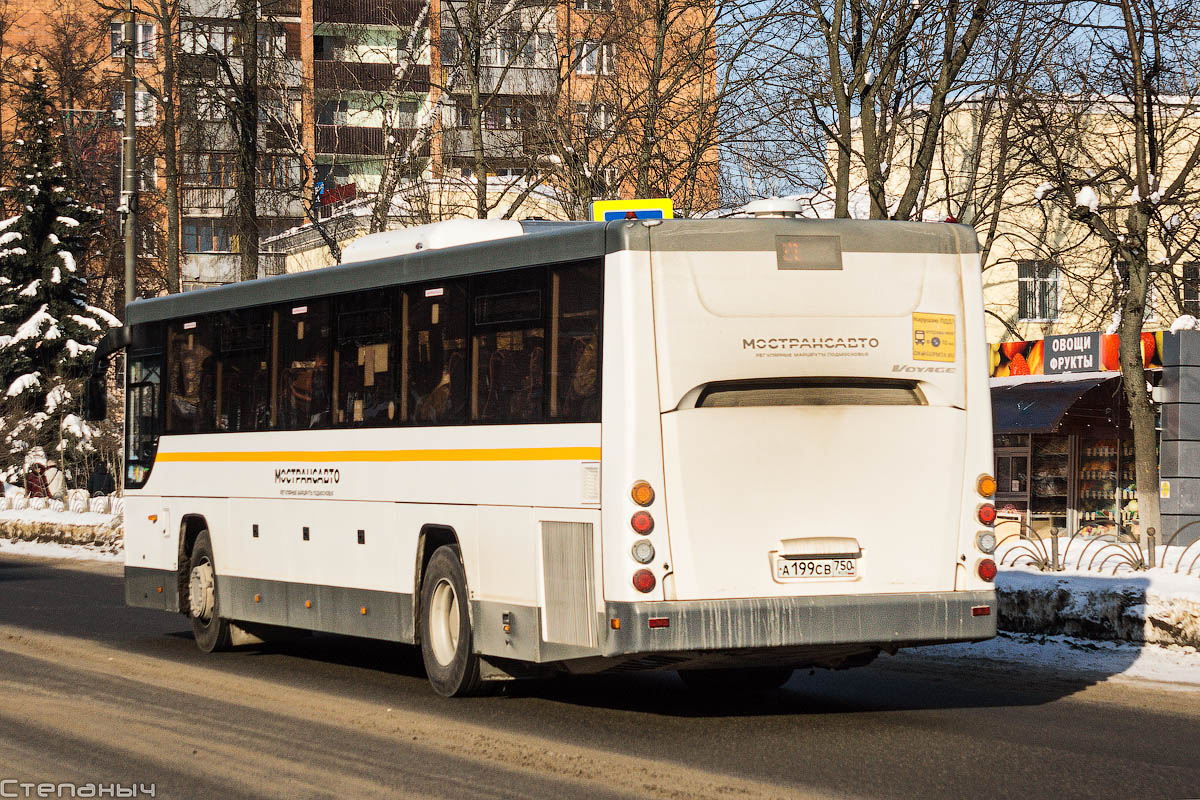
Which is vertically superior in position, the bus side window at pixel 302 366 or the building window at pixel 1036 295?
the building window at pixel 1036 295

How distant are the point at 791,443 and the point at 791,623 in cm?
106

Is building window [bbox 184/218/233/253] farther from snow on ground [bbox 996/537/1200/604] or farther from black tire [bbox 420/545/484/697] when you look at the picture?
black tire [bbox 420/545/484/697]

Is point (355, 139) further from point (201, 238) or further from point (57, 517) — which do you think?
point (57, 517)

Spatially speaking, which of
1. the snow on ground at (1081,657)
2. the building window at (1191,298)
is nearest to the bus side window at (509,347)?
the snow on ground at (1081,657)

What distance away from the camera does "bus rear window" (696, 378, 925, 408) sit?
10.3 m

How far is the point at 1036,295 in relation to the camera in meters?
40.0

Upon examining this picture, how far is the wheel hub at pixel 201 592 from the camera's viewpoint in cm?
1577

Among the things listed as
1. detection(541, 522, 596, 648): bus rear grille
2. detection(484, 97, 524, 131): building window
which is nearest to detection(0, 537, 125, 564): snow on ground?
detection(484, 97, 524, 131): building window

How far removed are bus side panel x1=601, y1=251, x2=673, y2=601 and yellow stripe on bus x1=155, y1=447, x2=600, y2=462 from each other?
278mm

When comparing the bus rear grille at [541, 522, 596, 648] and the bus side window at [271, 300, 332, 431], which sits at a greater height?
the bus side window at [271, 300, 332, 431]

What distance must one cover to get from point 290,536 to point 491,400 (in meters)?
3.46

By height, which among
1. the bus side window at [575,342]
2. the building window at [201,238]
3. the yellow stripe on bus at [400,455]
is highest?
the building window at [201,238]

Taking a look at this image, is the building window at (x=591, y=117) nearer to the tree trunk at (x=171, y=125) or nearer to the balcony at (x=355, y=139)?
the tree trunk at (x=171, y=125)

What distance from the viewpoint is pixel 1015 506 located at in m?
32.0
